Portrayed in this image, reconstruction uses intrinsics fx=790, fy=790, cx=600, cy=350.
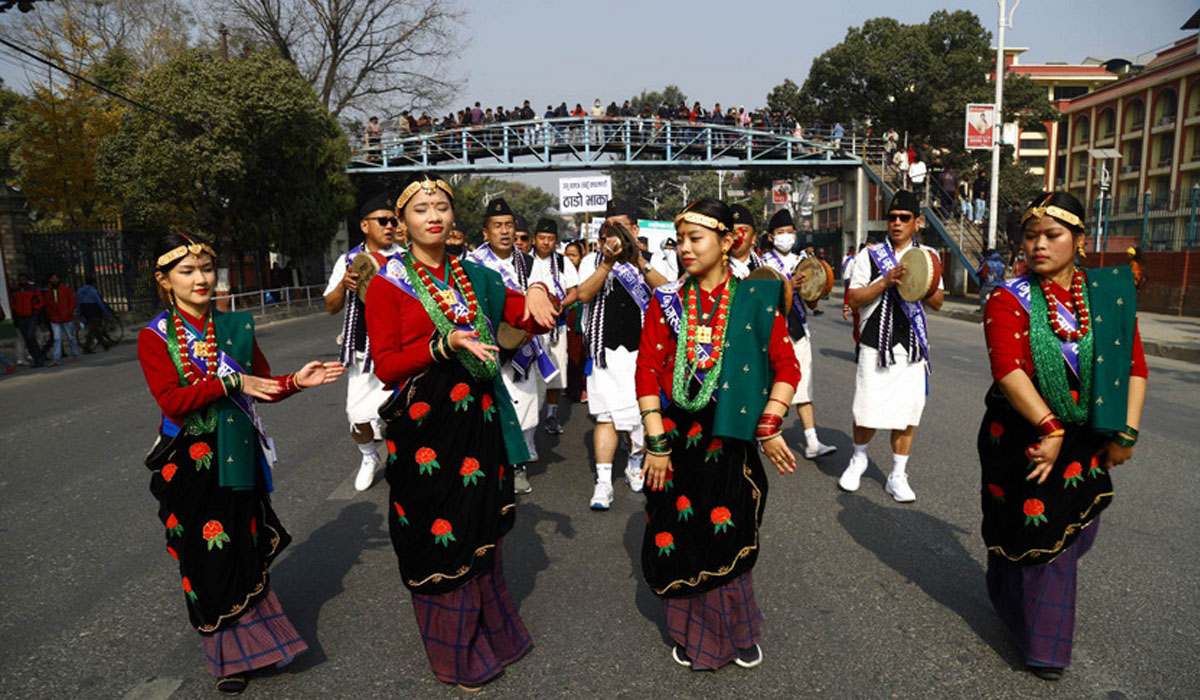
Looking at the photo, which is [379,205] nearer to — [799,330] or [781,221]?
[799,330]

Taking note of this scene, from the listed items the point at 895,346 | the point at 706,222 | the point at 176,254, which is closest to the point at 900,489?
the point at 895,346

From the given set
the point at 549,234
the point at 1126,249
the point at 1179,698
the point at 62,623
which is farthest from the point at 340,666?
the point at 1126,249

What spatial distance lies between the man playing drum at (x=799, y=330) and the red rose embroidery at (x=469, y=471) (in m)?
3.20

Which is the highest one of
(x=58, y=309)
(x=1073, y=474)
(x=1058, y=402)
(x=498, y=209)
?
(x=498, y=209)

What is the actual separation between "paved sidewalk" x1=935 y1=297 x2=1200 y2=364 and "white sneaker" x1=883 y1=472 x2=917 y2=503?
5.50 metres

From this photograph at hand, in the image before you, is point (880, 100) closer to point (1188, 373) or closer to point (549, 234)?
point (1188, 373)

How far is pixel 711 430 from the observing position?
3047 mm

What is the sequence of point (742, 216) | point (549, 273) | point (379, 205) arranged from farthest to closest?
point (549, 273), point (379, 205), point (742, 216)

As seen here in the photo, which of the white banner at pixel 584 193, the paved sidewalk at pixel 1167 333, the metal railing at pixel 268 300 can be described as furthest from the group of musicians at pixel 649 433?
the metal railing at pixel 268 300

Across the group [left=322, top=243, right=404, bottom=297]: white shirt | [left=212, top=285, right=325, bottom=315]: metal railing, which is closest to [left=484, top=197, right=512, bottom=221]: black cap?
[left=322, top=243, right=404, bottom=297]: white shirt

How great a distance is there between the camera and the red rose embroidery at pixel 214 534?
3023 mm

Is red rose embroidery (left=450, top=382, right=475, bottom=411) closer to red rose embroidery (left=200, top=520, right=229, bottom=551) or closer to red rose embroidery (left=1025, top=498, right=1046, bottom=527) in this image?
red rose embroidery (left=200, top=520, right=229, bottom=551)

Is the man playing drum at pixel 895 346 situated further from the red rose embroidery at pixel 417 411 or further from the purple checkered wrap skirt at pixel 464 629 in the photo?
the red rose embroidery at pixel 417 411

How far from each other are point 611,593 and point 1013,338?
2.15 meters
